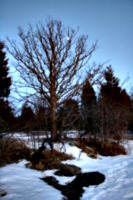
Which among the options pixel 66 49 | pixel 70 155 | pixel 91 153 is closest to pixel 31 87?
pixel 66 49

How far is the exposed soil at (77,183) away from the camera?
4.04 m

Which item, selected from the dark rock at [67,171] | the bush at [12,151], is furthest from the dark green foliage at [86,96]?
the bush at [12,151]

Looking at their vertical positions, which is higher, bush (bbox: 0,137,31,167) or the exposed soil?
bush (bbox: 0,137,31,167)

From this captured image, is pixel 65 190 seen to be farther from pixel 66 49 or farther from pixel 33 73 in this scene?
pixel 66 49

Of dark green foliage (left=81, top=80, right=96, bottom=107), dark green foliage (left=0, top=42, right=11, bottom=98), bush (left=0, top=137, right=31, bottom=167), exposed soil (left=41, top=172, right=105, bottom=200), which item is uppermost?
dark green foliage (left=0, top=42, right=11, bottom=98)

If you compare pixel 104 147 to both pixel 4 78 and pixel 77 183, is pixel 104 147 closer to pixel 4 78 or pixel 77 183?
pixel 77 183

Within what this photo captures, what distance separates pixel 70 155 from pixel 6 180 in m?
4.04

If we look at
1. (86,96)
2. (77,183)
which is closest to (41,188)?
(77,183)

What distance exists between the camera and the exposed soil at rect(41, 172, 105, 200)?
13.2ft

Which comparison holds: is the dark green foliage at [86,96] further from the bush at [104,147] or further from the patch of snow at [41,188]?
the patch of snow at [41,188]

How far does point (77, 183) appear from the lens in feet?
15.8

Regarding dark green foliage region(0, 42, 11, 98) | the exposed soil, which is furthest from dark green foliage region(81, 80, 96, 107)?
dark green foliage region(0, 42, 11, 98)

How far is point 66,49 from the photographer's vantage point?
377 inches

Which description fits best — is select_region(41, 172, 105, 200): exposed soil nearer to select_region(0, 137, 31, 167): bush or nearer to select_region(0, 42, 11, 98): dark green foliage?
select_region(0, 137, 31, 167): bush
